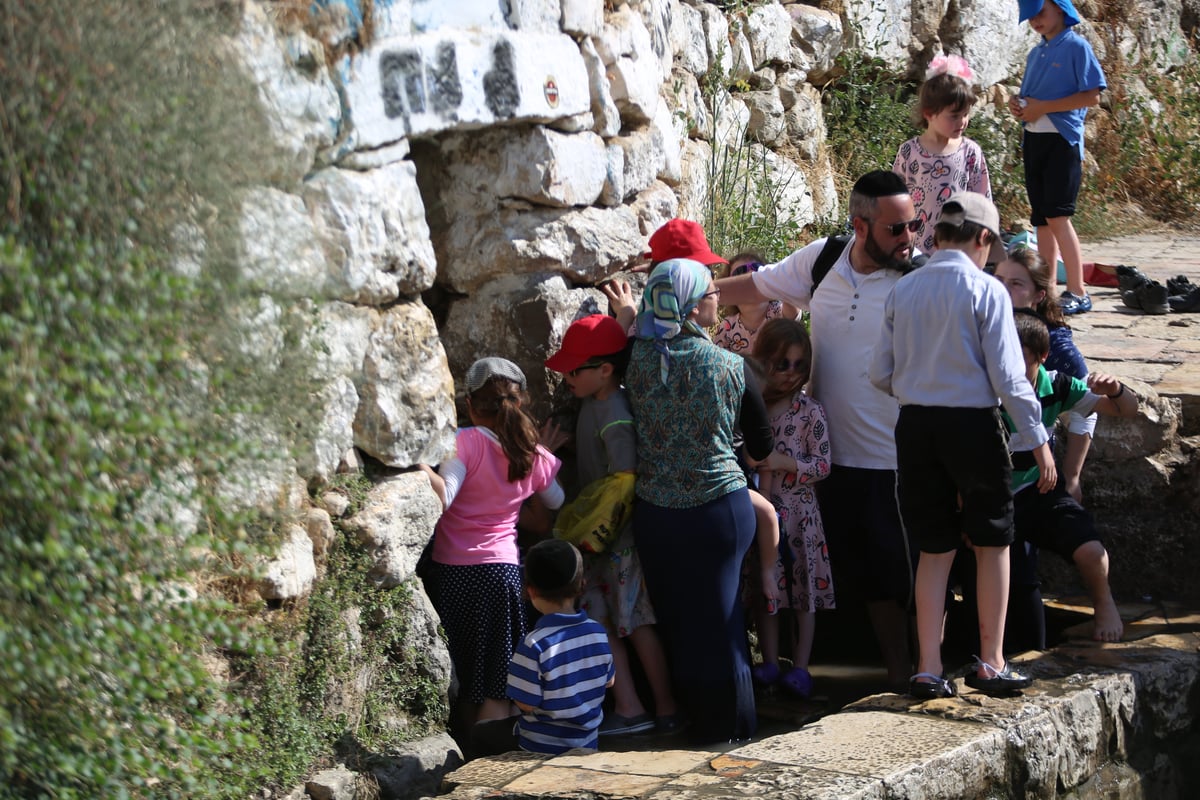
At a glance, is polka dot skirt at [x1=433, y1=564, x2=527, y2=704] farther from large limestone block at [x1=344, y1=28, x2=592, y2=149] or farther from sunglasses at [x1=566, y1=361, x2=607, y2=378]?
large limestone block at [x1=344, y1=28, x2=592, y2=149]

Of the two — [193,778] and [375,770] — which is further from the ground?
[193,778]

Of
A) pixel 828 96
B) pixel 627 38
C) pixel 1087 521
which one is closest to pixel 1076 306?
pixel 828 96

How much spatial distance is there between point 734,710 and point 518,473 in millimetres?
1099

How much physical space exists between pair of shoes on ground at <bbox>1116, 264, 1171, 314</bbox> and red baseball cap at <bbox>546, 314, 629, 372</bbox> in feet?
13.6

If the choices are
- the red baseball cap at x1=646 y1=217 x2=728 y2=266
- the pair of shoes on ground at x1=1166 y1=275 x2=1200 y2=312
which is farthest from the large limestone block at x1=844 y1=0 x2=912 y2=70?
the red baseball cap at x1=646 y1=217 x2=728 y2=266

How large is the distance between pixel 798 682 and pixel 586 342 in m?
1.49

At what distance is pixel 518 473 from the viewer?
455 cm

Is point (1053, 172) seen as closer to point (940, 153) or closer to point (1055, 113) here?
point (1055, 113)

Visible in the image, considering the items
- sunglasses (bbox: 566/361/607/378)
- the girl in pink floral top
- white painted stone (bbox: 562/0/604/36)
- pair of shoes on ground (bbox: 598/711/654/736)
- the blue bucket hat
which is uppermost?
the blue bucket hat

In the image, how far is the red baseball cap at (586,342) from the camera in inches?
185

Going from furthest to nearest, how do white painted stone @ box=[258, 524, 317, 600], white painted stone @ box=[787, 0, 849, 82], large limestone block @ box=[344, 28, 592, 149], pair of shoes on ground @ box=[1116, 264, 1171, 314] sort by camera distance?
white painted stone @ box=[787, 0, 849, 82], pair of shoes on ground @ box=[1116, 264, 1171, 314], large limestone block @ box=[344, 28, 592, 149], white painted stone @ box=[258, 524, 317, 600]

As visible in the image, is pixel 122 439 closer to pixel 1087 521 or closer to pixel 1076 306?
pixel 1087 521

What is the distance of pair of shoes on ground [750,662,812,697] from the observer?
498 cm

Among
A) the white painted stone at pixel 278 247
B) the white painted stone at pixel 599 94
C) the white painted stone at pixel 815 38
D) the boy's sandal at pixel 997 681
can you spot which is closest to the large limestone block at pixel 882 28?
the white painted stone at pixel 815 38
